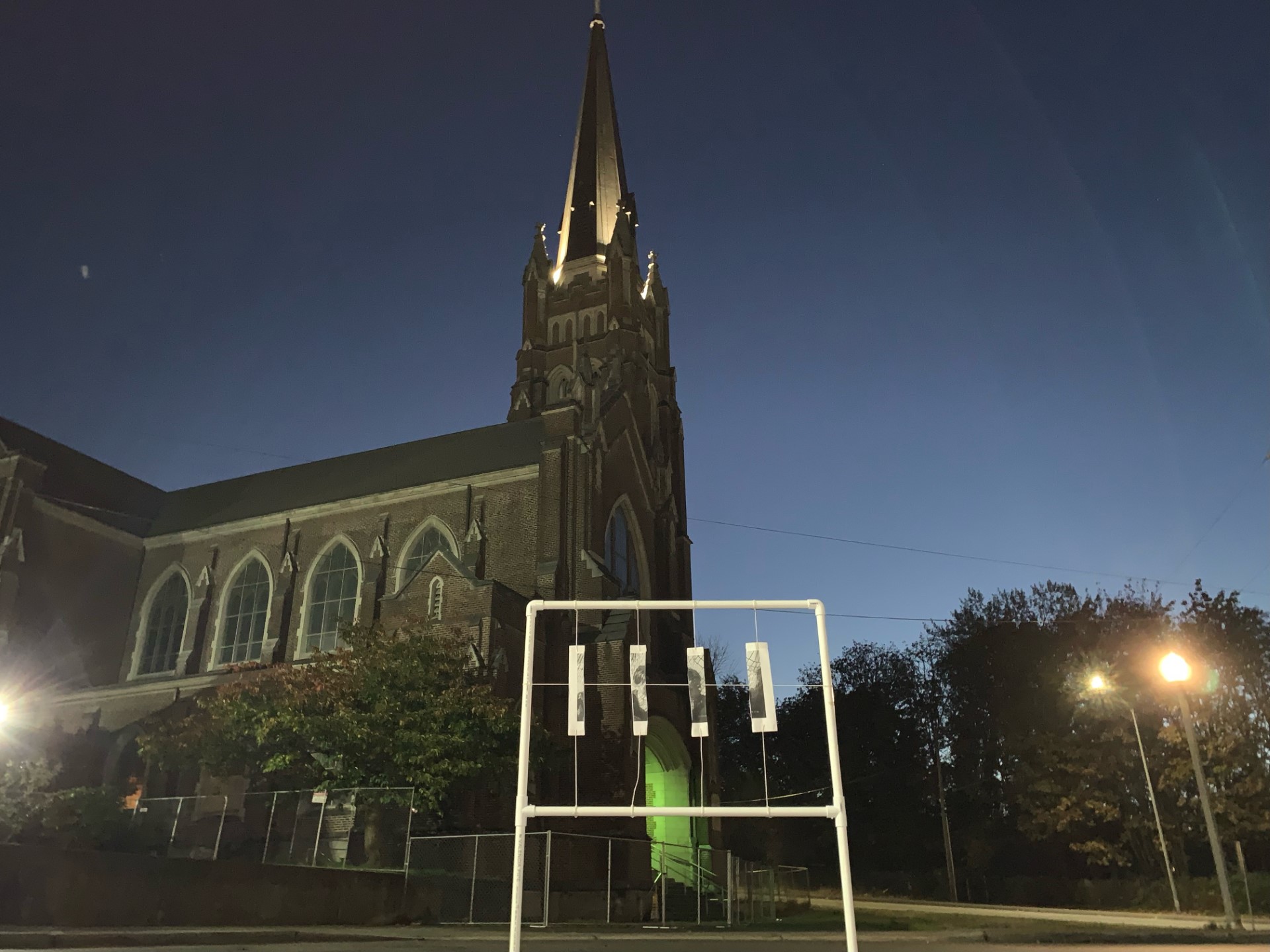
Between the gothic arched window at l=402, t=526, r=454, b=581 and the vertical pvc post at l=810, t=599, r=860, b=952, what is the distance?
2755cm

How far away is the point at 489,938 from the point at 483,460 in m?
24.3

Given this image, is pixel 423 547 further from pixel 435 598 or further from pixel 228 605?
pixel 228 605

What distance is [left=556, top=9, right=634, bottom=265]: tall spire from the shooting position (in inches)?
2292

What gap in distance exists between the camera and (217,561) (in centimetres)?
4103

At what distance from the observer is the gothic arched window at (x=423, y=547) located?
119 feet

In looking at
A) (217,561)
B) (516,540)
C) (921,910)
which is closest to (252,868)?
(516,540)

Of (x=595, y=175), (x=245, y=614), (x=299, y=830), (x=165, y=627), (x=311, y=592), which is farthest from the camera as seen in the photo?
(x=595, y=175)

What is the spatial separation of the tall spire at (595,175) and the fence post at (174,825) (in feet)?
132

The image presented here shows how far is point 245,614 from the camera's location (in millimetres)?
39594

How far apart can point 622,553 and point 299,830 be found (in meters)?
19.3

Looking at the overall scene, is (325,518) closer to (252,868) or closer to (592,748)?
(592,748)

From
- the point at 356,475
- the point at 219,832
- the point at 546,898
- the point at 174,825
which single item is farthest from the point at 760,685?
the point at 356,475

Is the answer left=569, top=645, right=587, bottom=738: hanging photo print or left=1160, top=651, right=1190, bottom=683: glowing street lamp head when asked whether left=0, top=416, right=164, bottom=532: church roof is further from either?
left=1160, top=651, right=1190, bottom=683: glowing street lamp head

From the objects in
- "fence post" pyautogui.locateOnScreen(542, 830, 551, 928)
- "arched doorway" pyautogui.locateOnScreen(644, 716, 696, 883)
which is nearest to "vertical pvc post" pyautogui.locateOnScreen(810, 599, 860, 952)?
"fence post" pyautogui.locateOnScreen(542, 830, 551, 928)
